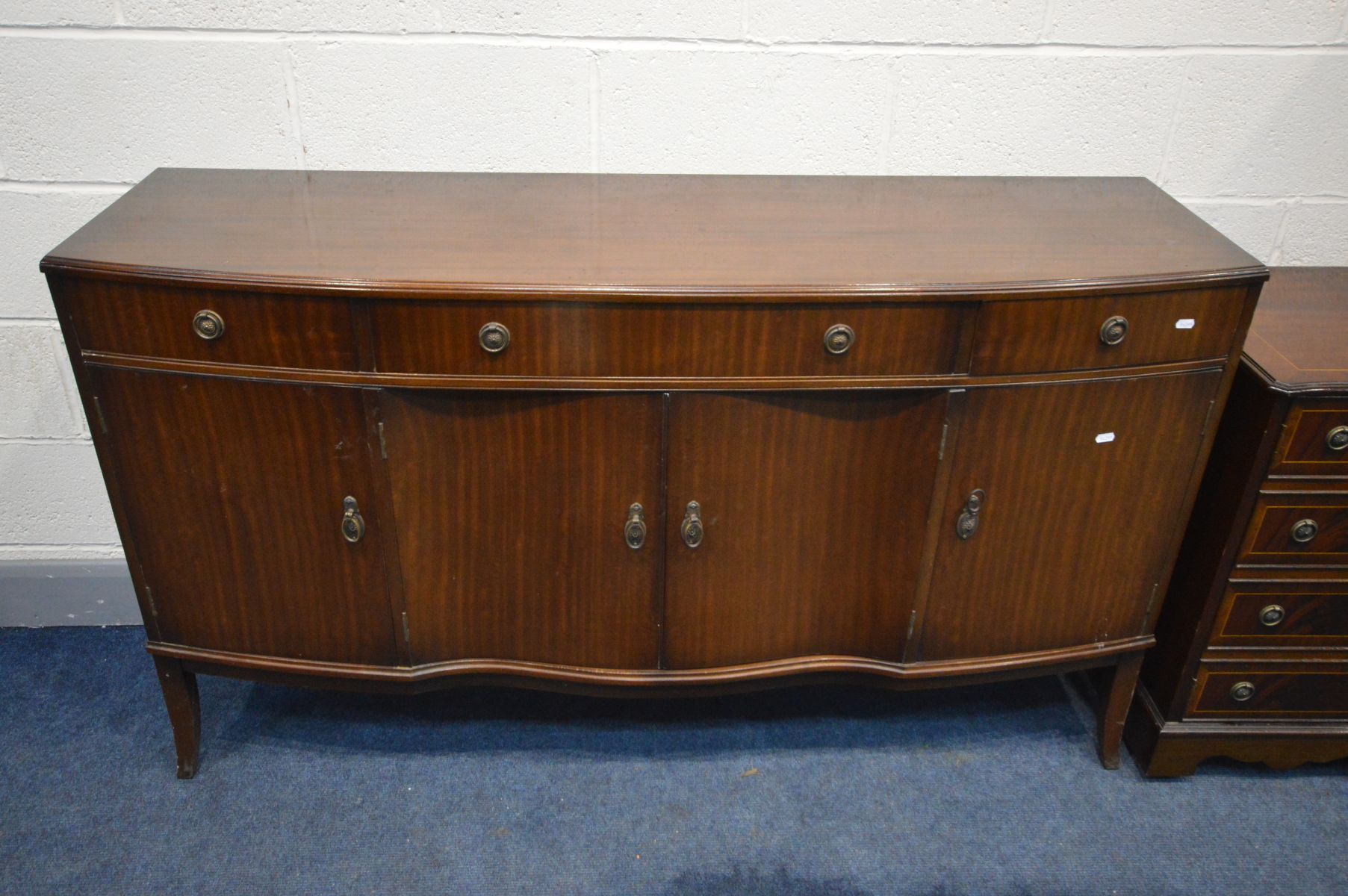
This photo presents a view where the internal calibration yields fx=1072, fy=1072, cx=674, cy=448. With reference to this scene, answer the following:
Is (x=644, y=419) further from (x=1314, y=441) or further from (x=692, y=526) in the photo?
(x=1314, y=441)

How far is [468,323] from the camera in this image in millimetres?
1371

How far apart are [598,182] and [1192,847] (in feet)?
4.78

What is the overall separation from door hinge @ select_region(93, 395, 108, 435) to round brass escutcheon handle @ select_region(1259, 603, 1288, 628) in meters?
1.76

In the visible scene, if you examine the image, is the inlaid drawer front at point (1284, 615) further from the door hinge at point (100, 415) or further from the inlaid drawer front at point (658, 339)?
the door hinge at point (100, 415)

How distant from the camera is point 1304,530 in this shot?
1.63 meters

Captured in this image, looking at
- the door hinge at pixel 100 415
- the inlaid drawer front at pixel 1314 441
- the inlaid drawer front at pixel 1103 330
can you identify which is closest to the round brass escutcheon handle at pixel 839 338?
the inlaid drawer front at pixel 1103 330

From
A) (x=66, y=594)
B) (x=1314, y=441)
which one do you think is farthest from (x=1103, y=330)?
(x=66, y=594)

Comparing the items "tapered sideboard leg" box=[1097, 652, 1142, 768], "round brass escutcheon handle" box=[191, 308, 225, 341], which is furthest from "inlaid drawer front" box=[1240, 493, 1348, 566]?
"round brass escutcheon handle" box=[191, 308, 225, 341]

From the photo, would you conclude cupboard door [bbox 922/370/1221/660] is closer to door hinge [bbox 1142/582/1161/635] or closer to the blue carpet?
door hinge [bbox 1142/582/1161/635]

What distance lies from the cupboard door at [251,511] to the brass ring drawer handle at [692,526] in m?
0.44

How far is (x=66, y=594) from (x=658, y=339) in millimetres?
1483

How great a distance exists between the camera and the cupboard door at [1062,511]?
151cm

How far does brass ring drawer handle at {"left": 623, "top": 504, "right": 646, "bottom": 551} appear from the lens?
154cm

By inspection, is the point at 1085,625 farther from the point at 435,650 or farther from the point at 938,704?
the point at 435,650
